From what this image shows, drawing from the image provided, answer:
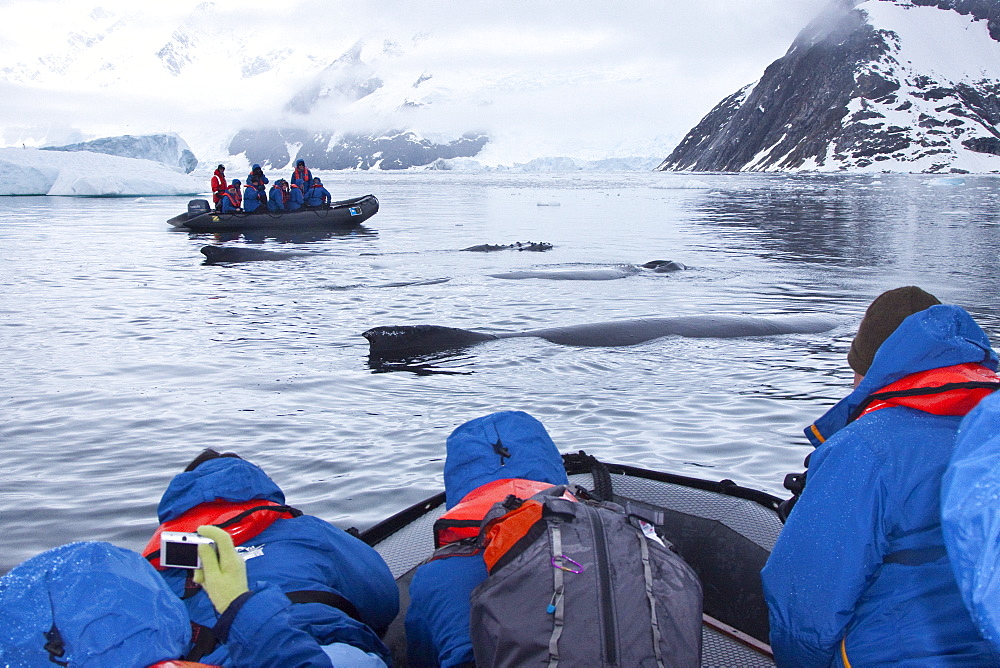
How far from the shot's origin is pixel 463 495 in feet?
10.6

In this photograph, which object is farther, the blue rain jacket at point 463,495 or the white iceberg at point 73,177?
the white iceberg at point 73,177

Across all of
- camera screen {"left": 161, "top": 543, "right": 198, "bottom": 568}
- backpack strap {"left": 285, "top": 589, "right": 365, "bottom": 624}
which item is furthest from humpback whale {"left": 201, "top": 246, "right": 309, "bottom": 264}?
camera screen {"left": 161, "top": 543, "right": 198, "bottom": 568}

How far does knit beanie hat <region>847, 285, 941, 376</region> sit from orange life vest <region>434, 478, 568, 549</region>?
1105mm

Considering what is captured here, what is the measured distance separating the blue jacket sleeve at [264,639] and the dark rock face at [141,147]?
70.5m

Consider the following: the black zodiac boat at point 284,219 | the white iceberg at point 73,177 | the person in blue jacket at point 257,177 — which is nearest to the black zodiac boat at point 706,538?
the black zodiac boat at point 284,219

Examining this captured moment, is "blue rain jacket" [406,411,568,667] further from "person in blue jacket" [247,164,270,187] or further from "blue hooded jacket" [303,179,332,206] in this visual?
"blue hooded jacket" [303,179,332,206]

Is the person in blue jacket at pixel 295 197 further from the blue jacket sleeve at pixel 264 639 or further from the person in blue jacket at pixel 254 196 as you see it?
the blue jacket sleeve at pixel 264 639

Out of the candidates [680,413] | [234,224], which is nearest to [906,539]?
[680,413]

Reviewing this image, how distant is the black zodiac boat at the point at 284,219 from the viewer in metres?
24.4

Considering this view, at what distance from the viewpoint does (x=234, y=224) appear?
2441 cm

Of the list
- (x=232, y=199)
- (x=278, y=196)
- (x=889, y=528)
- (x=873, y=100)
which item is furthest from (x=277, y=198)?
(x=873, y=100)

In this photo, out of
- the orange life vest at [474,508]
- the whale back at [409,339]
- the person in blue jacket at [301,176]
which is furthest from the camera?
the person in blue jacket at [301,176]

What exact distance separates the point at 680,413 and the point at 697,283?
7.73 metres

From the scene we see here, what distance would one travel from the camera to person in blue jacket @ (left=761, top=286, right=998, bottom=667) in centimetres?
188
